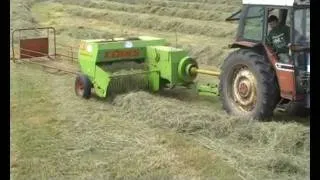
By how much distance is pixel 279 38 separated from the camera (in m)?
7.44

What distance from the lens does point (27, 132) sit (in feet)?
24.4

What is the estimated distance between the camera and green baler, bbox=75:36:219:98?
9195 mm

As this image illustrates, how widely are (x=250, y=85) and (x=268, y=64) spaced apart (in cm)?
42

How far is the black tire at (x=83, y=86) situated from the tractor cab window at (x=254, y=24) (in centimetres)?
285

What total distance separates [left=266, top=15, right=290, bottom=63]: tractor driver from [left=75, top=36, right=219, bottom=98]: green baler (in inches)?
65.3

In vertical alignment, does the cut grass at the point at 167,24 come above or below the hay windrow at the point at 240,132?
above

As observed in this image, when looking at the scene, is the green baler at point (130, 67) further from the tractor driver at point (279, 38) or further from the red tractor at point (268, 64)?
the tractor driver at point (279, 38)

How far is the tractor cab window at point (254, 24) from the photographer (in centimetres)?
768

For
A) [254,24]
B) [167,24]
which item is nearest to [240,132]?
[254,24]

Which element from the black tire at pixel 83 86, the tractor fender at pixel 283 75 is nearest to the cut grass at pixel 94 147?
the black tire at pixel 83 86

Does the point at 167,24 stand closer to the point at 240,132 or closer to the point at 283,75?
the point at 283,75

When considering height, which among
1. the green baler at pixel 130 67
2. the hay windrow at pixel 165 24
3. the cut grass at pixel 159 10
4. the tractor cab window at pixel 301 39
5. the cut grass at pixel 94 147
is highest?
the cut grass at pixel 159 10

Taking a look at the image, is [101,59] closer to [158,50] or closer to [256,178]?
[158,50]

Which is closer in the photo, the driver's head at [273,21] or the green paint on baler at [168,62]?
the driver's head at [273,21]
